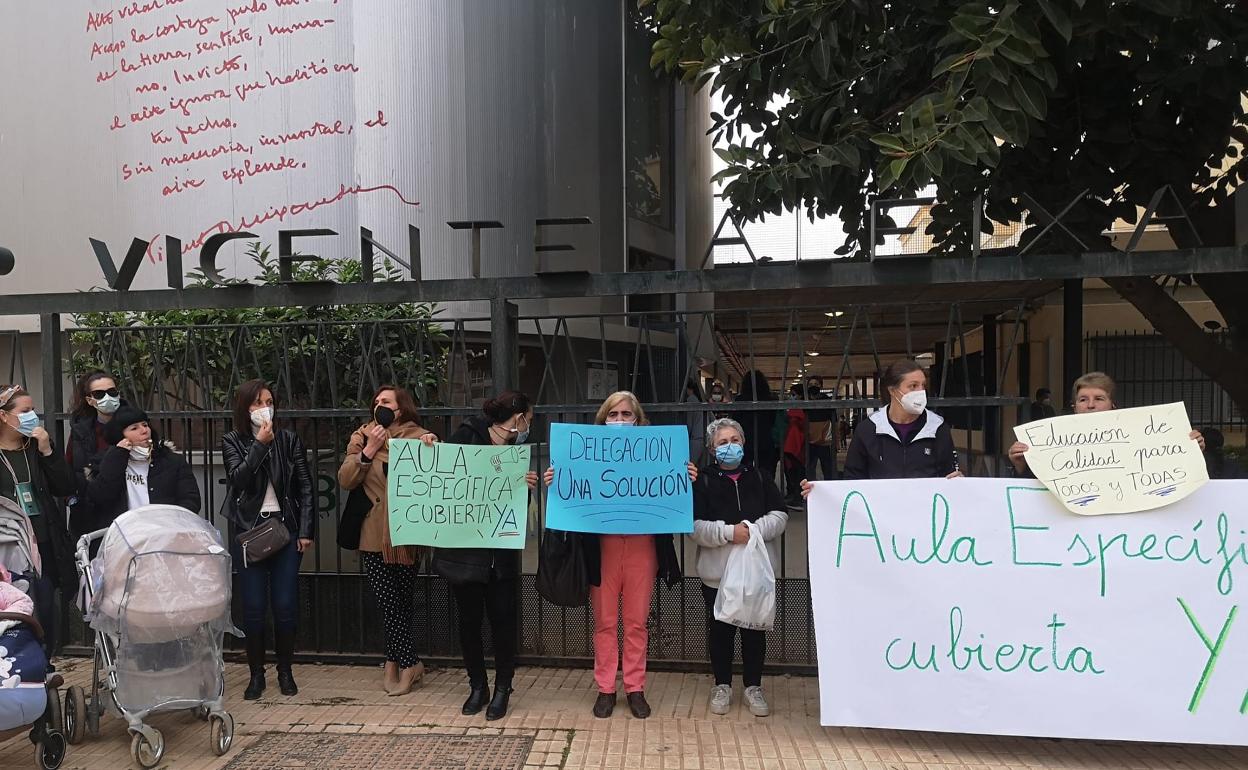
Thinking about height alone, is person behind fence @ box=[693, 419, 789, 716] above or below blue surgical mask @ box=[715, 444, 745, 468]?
below

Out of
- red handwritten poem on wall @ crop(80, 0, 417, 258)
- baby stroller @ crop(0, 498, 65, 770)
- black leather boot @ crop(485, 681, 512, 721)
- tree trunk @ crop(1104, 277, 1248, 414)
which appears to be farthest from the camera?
red handwritten poem on wall @ crop(80, 0, 417, 258)

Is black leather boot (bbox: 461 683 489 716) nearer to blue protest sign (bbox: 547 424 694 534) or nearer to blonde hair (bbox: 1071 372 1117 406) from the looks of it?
blue protest sign (bbox: 547 424 694 534)

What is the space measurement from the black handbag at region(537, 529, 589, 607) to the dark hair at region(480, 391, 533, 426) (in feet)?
2.13

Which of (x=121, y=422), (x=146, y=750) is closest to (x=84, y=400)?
(x=121, y=422)

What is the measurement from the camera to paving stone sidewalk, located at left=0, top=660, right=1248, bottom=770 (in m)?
4.08

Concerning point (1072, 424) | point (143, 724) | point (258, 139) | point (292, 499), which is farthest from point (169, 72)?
point (1072, 424)

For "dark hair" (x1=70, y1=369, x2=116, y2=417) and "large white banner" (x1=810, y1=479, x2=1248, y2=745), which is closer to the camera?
"large white banner" (x1=810, y1=479, x2=1248, y2=745)

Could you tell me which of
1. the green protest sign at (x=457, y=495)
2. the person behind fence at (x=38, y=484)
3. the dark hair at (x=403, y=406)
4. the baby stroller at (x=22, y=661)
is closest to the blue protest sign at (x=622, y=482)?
the green protest sign at (x=457, y=495)

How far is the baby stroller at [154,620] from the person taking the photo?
405cm

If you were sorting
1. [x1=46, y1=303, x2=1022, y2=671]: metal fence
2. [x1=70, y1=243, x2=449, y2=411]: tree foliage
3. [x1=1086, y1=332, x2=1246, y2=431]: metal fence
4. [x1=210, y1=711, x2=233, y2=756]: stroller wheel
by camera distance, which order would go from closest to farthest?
1. [x1=210, y1=711, x2=233, y2=756]: stroller wheel
2. [x1=46, y1=303, x2=1022, y2=671]: metal fence
3. [x1=70, y1=243, x2=449, y2=411]: tree foliage
4. [x1=1086, y1=332, x2=1246, y2=431]: metal fence

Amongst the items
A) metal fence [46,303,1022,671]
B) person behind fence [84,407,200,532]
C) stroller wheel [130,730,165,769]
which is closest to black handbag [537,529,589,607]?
metal fence [46,303,1022,671]

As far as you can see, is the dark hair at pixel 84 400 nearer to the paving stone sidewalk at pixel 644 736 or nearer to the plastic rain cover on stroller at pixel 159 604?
the plastic rain cover on stroller at pixel 159 604

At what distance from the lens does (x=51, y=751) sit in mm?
3979

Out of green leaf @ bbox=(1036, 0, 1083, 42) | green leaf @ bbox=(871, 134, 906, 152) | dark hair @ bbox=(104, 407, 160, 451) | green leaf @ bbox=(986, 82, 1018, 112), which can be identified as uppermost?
green leaf @ bbox=(1036, 0, 1083, 42)
